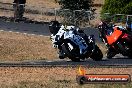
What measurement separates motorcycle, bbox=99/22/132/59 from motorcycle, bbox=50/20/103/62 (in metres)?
1.32

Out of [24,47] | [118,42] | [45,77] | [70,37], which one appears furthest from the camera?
[24,47]

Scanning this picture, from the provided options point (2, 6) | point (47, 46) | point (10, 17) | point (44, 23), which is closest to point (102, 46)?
point (47, 46)

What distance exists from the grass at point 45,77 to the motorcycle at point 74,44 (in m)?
2.26

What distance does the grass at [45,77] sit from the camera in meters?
16.4

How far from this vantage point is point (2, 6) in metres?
47.6

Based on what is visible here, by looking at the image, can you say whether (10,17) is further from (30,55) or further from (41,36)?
(30,55)

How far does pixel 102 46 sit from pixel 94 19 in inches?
473

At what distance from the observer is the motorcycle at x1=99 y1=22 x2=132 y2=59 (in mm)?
24172

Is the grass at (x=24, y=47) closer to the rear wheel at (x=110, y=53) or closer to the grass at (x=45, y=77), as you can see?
the rear wheel at (x=110, y=53)

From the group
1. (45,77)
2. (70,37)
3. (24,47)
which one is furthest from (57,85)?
(24,47)

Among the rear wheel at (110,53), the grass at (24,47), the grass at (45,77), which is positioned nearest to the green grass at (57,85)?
the grass at (45,77)

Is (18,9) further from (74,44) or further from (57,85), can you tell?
(57,85)

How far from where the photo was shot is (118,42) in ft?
79.5

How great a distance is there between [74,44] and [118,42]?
2.44 metres
